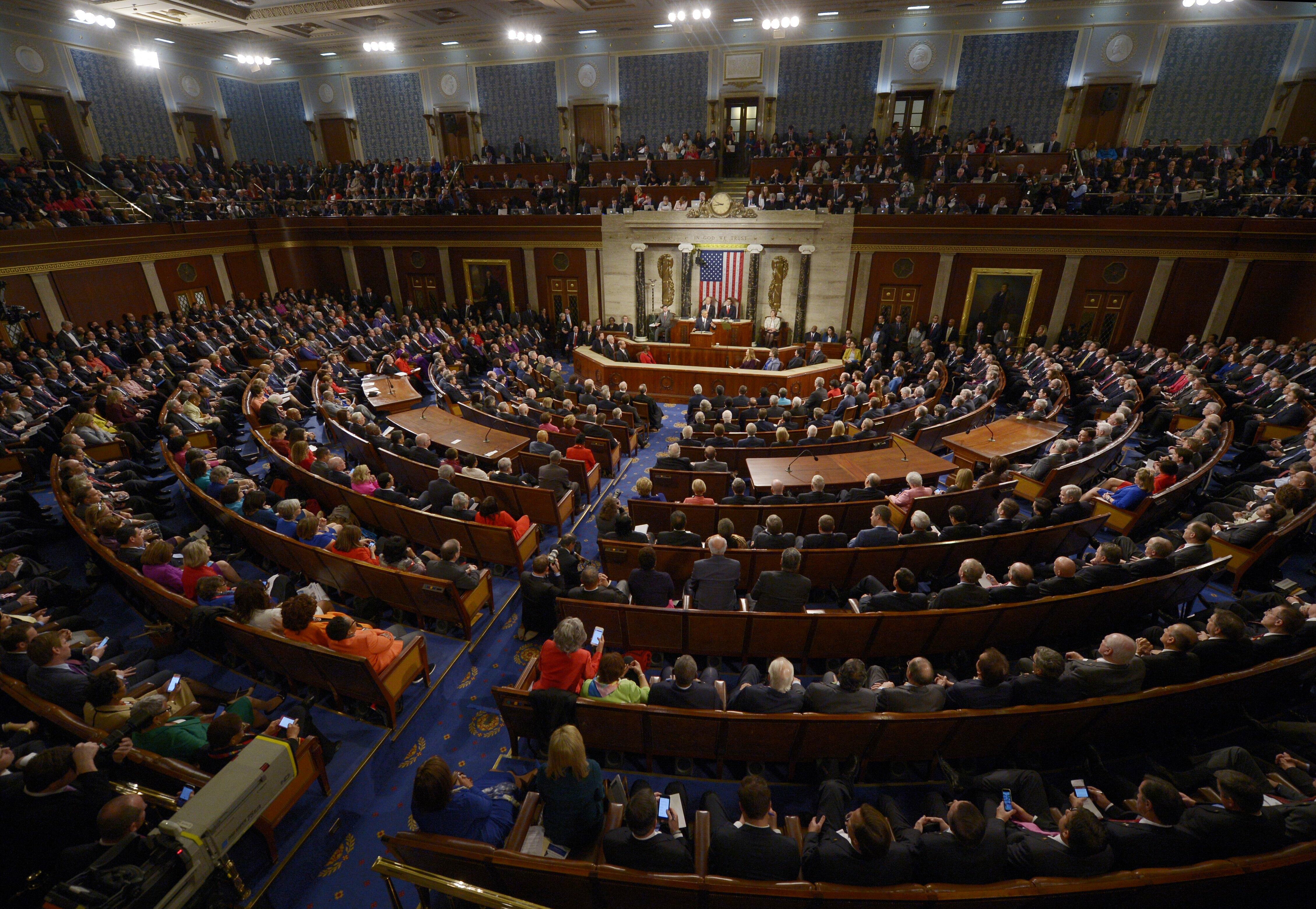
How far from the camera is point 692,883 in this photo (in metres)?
2.41

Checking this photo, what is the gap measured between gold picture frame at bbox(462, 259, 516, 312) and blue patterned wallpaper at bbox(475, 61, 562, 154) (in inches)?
Result: 209

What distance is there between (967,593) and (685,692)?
8.41 feet

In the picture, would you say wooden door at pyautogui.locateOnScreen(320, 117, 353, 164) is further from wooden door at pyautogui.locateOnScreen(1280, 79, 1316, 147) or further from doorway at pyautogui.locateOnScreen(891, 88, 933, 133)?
wooden door at pyautogui.locateOnScreen(1280, 79, 1316, 147)

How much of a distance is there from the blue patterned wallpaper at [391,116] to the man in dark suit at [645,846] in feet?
83.7

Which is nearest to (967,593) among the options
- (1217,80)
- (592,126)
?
(1217,80)

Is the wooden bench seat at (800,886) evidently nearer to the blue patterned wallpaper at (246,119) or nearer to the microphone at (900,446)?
the microphone at (900,446)

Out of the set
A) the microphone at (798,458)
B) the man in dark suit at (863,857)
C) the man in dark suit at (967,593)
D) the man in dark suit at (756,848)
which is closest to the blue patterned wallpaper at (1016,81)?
the microphone at (798,458)

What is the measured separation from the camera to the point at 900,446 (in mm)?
8172

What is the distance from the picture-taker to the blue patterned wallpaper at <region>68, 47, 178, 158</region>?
17.5 meters

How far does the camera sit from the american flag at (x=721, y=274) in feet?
53.7

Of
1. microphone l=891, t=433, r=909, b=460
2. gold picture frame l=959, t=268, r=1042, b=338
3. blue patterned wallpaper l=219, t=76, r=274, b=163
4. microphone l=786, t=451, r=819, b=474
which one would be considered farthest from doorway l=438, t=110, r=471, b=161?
microphone l=891, t=433, r=909, b=460

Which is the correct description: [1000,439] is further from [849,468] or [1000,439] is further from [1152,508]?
[849,468]

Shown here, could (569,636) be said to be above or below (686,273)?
below

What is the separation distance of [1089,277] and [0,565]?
20.4 meters
